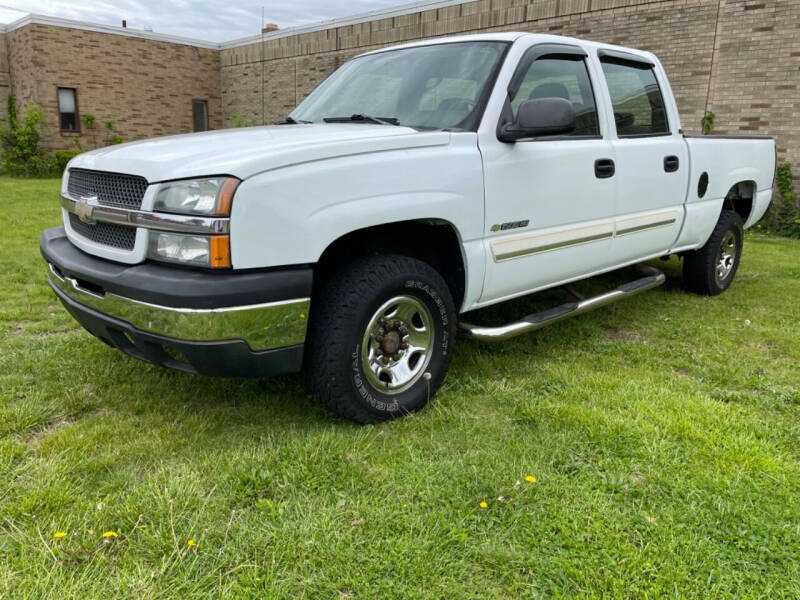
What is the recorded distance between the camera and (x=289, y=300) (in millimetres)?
2668

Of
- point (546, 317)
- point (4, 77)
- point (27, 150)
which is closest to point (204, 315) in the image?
point (546, 317)

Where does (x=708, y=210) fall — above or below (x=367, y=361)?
above

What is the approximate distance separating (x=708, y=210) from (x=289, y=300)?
4.15m

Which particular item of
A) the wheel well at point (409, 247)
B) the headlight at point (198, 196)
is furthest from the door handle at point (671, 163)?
the headlight at point (198, 196)

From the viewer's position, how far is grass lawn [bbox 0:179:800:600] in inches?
84.1

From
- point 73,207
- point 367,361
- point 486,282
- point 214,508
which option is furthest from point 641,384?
point 73,207

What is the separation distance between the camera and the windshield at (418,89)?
11.6 feet

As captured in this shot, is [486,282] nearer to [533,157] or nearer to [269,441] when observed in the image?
[533,157]

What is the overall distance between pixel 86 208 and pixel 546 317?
102 inches

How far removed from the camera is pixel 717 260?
19.1 feet

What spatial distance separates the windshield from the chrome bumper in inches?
56.3

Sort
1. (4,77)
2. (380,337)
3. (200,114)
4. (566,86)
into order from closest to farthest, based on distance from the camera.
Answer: (380,337), (566,86), (4,77), (200,114)

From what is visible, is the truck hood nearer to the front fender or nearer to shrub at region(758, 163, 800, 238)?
the front fender

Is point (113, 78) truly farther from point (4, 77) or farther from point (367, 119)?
point (367, 119)
